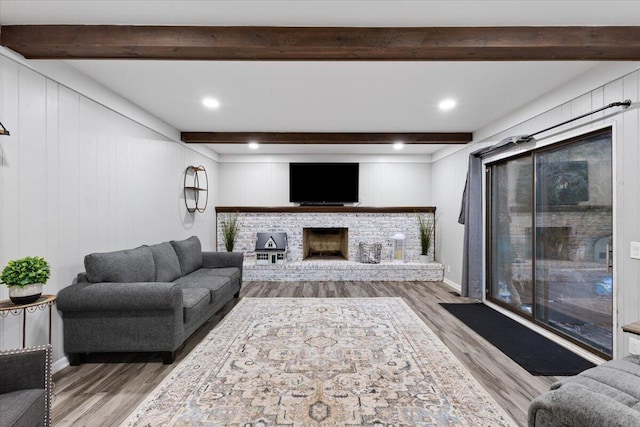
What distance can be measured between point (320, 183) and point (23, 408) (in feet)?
17.4

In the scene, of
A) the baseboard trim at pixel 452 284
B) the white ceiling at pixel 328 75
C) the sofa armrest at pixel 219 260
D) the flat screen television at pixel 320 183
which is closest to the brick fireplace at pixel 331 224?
the flat screen television at pixel 320 183

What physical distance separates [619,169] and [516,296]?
204 cm

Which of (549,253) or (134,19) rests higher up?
(134,19)

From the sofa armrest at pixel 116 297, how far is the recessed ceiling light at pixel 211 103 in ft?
6.96

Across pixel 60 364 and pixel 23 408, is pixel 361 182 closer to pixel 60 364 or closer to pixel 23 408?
pixel 60 364

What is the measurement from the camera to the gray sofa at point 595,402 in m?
1.16

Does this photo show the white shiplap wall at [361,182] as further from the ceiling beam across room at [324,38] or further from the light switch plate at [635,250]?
the ceiling beam across room at [324,38]

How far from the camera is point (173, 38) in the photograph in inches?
81.0

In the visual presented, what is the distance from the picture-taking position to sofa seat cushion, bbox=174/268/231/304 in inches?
132

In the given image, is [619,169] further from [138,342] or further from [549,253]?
[138,342]

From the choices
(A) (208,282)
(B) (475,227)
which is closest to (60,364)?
(A) (208,282)

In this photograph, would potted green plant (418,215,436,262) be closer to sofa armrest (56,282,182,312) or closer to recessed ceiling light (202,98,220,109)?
recessed ceiling light (202,98,220,109)

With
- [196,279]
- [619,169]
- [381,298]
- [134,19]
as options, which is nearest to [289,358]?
[196,279]

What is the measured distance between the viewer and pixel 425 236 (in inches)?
242
